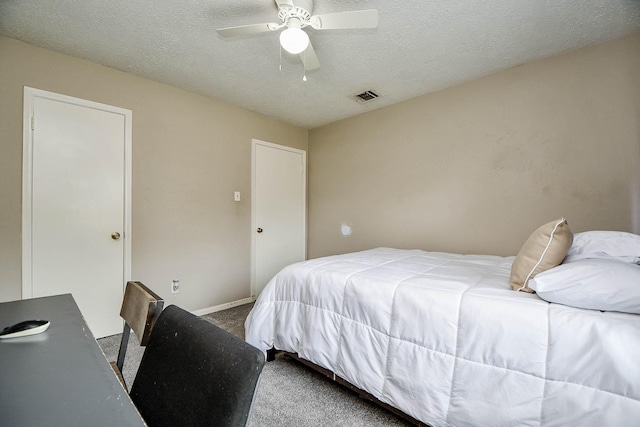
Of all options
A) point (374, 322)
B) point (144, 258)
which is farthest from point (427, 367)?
point (144, 258)

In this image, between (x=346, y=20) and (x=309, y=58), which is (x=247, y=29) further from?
(x=346, y=20)

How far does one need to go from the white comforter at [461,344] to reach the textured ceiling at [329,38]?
171 centimetres

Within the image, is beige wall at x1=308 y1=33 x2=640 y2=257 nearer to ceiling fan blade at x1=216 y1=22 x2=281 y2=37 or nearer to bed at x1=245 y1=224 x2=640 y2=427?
bed at x1=245 y1=224 x2=640 y2=427

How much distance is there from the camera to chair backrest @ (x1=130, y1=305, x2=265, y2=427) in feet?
1.76

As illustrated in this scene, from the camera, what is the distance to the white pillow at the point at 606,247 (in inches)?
52.8

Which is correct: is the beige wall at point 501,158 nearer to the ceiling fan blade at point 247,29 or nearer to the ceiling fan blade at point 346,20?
the ceiling fan blade at point 346,20

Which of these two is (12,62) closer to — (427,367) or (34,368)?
(34,368)

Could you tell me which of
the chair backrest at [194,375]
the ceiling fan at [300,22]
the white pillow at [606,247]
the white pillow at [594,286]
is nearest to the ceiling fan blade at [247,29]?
the ceiling fan at [300,22]

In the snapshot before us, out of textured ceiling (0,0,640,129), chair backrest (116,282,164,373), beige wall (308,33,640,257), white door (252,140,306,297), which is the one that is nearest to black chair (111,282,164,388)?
chair backrest (116,282,164,373)

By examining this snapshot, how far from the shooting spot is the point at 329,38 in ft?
6.75

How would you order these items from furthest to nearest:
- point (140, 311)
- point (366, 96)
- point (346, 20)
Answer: point (366, 96) < point (346, 20) < point (140, 311)

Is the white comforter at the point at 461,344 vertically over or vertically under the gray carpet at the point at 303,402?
over

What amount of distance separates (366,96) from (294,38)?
63.7 inches

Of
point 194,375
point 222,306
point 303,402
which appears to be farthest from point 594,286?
point 222,306
